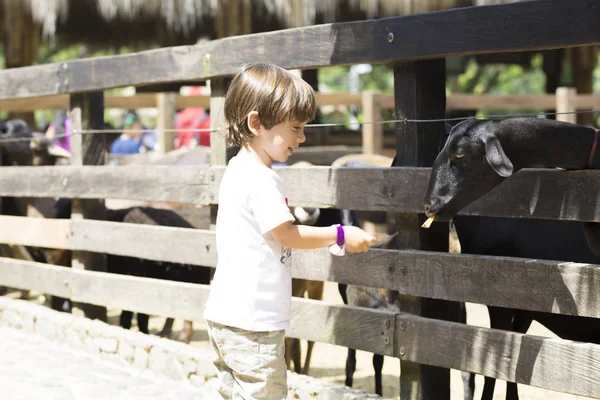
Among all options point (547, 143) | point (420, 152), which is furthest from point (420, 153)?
point (547, 143)

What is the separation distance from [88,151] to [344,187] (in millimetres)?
2672

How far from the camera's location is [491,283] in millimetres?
4012

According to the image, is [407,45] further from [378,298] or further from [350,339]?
[378,298]

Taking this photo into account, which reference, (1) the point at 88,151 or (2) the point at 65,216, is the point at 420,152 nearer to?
(1) the point at 88,151

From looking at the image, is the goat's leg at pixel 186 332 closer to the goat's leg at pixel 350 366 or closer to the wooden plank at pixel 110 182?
the wooden plank at pixel 110 182

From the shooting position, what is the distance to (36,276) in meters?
6.93

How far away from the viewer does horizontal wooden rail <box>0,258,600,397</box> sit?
3.72 m

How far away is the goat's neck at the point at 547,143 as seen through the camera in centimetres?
377

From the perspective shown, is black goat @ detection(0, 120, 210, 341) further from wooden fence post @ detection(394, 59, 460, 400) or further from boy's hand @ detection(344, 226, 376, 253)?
boy's hand @ detection(344, 226, 376, 253)

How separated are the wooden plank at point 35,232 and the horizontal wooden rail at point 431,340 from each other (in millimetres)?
944

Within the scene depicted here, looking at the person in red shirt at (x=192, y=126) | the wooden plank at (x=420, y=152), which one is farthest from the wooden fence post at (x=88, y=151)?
the person in red shirt at (x=192, y=126)

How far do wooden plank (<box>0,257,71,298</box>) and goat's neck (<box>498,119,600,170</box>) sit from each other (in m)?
3.91

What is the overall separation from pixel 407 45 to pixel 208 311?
5.47ft

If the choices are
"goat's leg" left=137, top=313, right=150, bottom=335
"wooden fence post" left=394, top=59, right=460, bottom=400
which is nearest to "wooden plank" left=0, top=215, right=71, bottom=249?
"goat's leg" left=137, top=313, right=150, bottom=335
